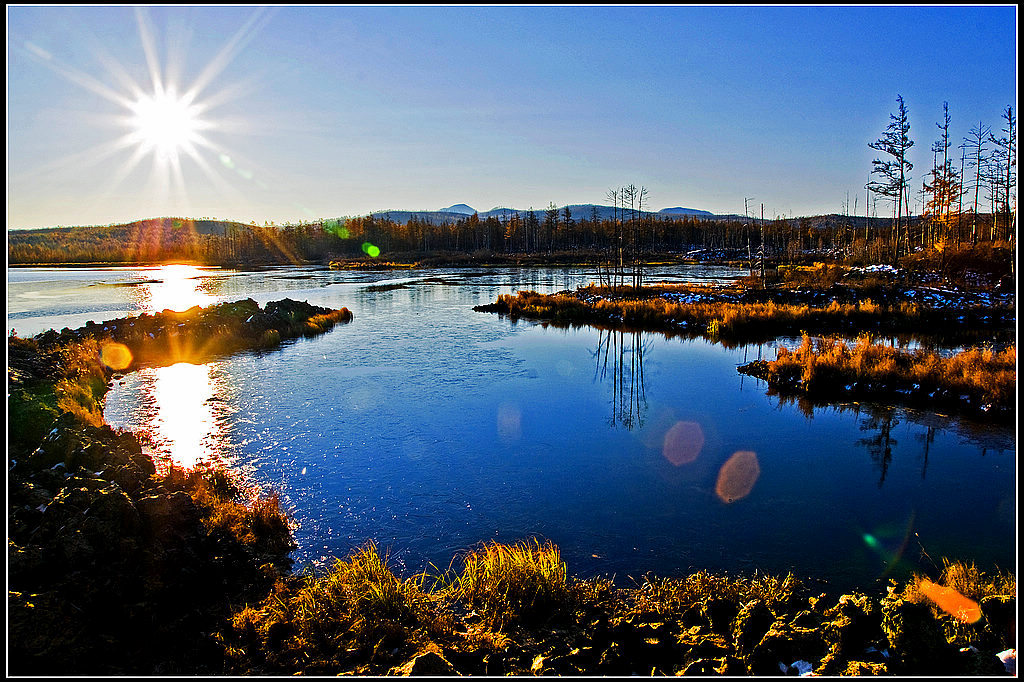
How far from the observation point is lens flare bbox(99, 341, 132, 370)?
721 inches

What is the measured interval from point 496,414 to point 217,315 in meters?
16.8

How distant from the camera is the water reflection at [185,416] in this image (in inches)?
414

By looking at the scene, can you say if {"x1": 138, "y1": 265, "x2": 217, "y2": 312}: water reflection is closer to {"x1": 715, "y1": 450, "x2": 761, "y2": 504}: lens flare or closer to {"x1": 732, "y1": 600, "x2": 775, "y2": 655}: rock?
{"x1": 715, "y1": 450, "x2": 761, "y2": 504}: lens flare

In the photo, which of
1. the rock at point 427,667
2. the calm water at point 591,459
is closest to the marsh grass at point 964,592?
the calm water at point 591,459

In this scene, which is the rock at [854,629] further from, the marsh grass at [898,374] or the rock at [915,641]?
the marsh grass at [898,374]

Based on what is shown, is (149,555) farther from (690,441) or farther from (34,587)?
(690,441)

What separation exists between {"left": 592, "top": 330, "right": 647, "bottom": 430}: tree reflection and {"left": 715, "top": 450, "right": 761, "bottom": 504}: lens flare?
7.99 ft

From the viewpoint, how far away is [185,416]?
1288 centimetres

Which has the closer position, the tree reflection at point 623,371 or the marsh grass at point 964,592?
the marsh grass at point 964,592

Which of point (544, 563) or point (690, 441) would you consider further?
point (690, 441)

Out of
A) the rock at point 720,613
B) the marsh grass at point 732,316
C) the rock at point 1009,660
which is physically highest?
the marsh grass at point 732,316

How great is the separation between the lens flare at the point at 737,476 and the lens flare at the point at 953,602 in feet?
10.2

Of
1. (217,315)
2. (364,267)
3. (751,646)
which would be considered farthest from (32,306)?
(364,267)

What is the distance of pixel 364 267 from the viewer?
7975 cm
